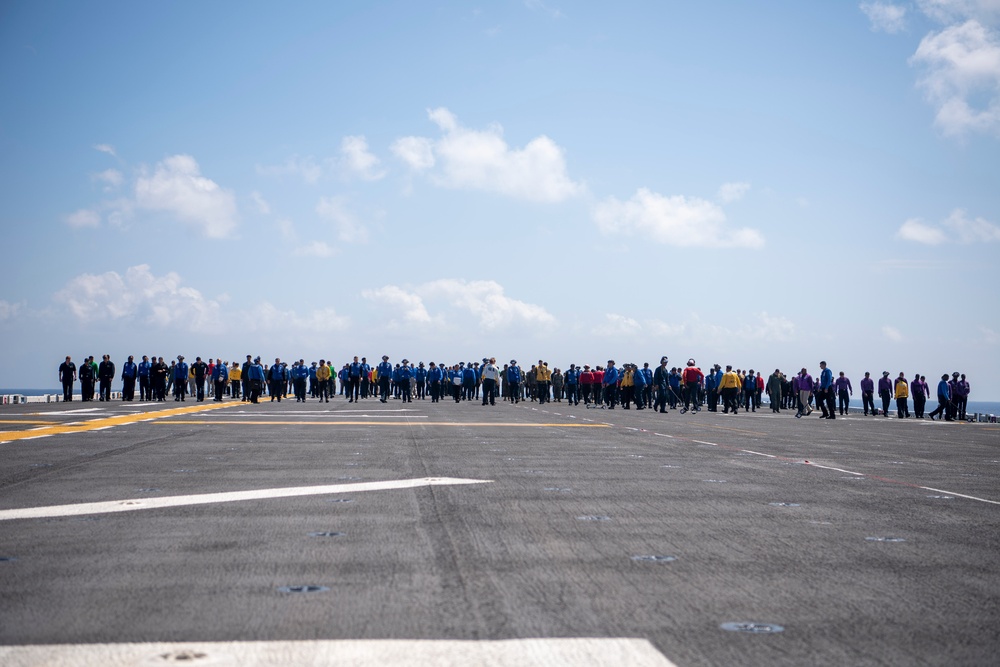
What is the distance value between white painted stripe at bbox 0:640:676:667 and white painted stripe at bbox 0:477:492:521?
3.78 meters

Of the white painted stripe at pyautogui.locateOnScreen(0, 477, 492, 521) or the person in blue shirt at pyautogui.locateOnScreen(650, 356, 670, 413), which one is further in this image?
the person in blue shirt at pyautogui.locateOnScreen(650, 356, 670, 413)

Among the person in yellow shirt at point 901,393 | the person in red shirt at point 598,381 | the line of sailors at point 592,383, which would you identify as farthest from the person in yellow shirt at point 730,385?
the person in red shirt at point 598,381

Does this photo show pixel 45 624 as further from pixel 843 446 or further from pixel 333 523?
pixel 843 446

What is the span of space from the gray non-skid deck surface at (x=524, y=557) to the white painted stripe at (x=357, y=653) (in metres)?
0.11

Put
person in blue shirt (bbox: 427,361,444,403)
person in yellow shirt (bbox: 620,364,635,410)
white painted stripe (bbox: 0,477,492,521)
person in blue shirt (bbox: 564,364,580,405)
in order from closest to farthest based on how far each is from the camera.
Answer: white painted stripe (bbox: 0,477,492,521)
person in yellow shirt (bbox: 620,364,635,410)
person in blue shirt (bbox: 427,361,444,403)
person in blue shirt (bbox: 564,364,580,405)

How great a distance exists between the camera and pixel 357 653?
3.57 m

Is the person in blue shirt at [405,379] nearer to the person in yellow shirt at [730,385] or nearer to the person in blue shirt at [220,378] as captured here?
the person in blue shirt at [220,378]

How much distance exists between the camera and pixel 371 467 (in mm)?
10688

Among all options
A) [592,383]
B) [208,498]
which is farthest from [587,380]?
[208,498]

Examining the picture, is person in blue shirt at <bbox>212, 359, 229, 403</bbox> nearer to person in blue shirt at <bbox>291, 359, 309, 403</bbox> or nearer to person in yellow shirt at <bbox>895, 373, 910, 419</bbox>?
person in blue shirt at <bbox>291, 359, 309, 403</bbox>

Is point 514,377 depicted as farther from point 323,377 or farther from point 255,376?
point 255,376

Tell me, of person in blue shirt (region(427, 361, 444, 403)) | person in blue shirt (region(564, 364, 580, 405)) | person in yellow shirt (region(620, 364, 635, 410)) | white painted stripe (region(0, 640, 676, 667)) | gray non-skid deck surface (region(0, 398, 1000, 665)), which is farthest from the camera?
person in blue shirt (region(564, 364, 580, 405))

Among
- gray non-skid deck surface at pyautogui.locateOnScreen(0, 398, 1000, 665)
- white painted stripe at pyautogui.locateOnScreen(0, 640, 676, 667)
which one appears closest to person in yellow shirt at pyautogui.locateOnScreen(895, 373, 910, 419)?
gray non-skid deck surface at pyautogui.locateOnScreen(0, 398, 1000, 665)

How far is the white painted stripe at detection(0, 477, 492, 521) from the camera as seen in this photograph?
709cm
